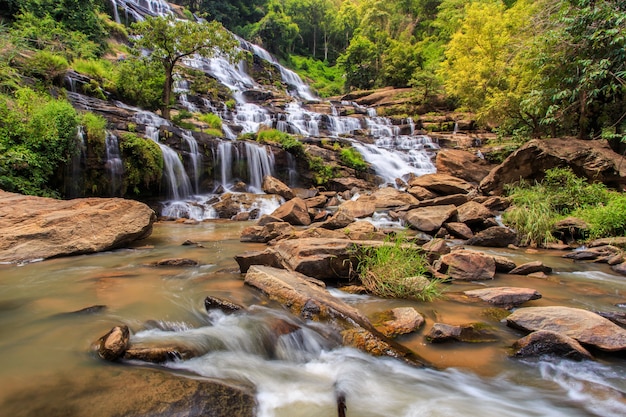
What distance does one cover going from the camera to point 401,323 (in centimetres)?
344

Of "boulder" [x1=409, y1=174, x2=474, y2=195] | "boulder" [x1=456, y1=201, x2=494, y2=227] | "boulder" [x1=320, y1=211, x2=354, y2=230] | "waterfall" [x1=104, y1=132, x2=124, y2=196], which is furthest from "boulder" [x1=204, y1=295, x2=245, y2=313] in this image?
"boulder" [x1=409, y1=174, x2=474, y2=195]

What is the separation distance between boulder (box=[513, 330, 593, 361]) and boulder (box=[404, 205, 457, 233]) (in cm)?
591

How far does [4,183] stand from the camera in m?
8.02

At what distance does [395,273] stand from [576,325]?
6.11ft

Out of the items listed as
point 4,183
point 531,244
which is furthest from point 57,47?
point 531,244

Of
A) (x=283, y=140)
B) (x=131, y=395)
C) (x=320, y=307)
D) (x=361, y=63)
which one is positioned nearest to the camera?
(x=131, y=395)

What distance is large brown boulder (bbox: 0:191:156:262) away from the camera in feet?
18.4

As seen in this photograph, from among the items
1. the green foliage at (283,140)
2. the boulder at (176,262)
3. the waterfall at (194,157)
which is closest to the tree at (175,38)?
the waterfall at (194,157)

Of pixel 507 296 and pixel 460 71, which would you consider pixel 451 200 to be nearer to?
pixel 507 296

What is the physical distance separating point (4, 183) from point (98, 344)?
311 inches

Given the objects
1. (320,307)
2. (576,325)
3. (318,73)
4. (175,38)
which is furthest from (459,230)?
(318,73)

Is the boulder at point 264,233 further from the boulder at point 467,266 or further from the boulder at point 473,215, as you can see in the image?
the boulder at point 473,215

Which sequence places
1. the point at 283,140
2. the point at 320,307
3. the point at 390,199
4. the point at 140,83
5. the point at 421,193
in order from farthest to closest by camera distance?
the point at 283,140, the point at 140,83, the point at 421,193, the point at 390,199, the point at 320,307

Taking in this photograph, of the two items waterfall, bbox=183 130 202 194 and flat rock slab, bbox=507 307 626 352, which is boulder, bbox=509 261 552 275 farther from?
waterfall, bbox=183 130 202 194
